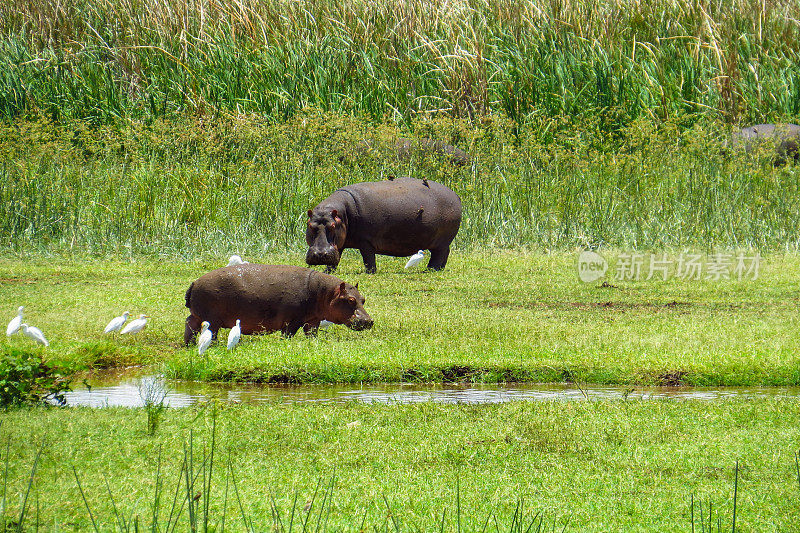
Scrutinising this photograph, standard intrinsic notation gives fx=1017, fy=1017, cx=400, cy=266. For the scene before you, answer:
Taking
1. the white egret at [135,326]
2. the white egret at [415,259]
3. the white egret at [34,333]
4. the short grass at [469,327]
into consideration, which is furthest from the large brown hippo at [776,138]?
the white egret at [34,333]

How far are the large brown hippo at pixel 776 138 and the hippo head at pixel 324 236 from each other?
23.3ft

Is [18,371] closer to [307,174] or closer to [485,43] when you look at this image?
→ [307,174]

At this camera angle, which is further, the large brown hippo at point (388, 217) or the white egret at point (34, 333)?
the large brown hippo at point (388, 217)

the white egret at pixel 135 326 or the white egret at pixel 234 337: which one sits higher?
the white egret at pixel 234 337

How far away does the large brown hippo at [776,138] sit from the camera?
49.8 ft

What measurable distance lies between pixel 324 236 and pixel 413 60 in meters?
8.13

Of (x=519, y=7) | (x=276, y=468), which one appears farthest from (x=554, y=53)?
(x=276, y=468)

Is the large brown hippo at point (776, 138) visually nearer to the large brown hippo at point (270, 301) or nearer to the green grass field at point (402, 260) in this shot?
the green grass field at point (402, 260)

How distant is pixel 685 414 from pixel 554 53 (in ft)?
42.5

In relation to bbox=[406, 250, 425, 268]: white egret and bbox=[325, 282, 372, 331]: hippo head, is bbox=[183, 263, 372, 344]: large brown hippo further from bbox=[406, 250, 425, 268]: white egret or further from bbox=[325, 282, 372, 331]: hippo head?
bbox=[406, 250, 425, 268]: white egret

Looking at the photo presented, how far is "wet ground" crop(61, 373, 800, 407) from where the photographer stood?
19.9ft

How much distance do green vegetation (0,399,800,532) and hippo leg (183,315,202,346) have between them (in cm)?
190

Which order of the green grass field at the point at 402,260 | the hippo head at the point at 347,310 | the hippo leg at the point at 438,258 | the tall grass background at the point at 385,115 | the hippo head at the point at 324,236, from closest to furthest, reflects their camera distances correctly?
the green grass field at the point at 402,260
the hippo head at the point at 347,310
the hippo head at the point at 324,236
the hippo leg at the point at 438,258
the tall grass background at the point at 385,115

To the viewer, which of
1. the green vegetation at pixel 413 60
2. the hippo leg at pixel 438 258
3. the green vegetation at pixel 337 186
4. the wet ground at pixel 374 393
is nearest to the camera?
the wet ground at pixel 374 393
